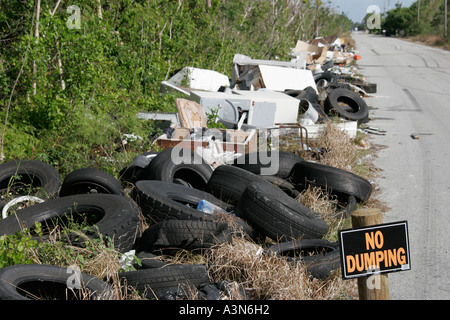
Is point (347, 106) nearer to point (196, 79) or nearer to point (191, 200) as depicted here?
point (196, 79)

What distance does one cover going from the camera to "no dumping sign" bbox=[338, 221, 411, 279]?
10.0 ft

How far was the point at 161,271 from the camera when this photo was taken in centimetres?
400

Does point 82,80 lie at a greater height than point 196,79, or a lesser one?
greater

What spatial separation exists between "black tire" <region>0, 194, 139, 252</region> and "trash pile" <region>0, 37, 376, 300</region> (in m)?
0.01

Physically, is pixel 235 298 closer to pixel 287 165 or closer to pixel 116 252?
pixel 116 252

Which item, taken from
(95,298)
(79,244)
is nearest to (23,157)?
(79,244)

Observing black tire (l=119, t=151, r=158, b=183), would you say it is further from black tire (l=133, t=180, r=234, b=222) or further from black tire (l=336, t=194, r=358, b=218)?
black tire (l=336, t=194, r=358, b=218)

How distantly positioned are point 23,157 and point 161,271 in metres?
3.96

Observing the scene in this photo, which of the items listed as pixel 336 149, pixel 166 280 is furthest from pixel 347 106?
pixel 166 280

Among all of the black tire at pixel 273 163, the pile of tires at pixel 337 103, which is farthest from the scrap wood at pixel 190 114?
the pile of tires at pixel 337 103

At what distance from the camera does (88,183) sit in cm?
602

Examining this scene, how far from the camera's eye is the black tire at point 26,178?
6.23 meters

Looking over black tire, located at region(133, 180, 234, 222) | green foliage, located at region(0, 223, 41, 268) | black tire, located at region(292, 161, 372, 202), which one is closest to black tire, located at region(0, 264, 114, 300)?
green foliage, located at region(0, 223, 41, 268)

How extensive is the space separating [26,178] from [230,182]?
8.52ft
